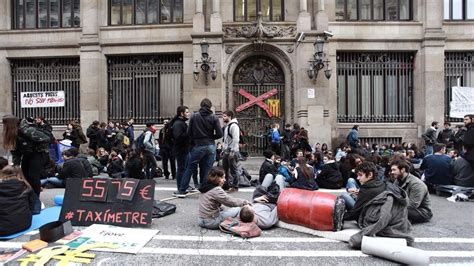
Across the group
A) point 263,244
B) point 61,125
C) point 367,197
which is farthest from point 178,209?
point 61,125

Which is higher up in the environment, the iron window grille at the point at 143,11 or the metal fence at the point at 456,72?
the iron window grille at the point at 143,11

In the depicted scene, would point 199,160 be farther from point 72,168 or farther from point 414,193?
point 414,193

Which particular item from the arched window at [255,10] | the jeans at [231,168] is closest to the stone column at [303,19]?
the arched window at [255,10]

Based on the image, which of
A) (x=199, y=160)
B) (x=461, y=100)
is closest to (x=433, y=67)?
(x=461, y=100)

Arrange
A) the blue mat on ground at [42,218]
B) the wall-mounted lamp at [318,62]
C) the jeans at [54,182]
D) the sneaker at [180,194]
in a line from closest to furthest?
the blue mat on ground at [42,218]
the sneaker at [180,194]
the jeans at [54,182]
the wall-mounted lamp at [318,62]

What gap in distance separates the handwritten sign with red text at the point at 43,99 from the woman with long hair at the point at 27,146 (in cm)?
1257

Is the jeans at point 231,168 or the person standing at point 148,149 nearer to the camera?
the jeans at point 231,168

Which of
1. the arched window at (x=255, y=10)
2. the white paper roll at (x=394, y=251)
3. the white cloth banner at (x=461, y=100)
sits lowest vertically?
the white paper roll at (x=394, y=251)

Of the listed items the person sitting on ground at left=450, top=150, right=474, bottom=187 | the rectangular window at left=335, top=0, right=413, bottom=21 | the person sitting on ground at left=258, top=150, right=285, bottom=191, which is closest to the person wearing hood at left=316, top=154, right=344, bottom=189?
the person sitting on ground at left=258, top=150, right=285, bottom=191

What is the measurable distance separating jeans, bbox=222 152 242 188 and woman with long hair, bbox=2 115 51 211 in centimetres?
400

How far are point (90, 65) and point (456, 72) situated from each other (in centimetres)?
1710

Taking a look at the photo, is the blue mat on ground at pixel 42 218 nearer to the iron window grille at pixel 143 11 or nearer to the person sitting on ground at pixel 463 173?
the person sitting on ground at pixel 463 173

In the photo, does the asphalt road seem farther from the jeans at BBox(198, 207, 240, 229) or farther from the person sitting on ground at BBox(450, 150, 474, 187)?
the person sitting on ground at BBox(450, 150, 474, 187)

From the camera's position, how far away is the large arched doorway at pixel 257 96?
17.6m
